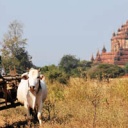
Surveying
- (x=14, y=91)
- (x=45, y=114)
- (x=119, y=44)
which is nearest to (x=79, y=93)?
(x=45, y=114)

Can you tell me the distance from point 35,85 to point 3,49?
27.4 meters

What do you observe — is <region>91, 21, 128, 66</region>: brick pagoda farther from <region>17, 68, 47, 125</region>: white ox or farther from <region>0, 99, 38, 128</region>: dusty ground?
<region>17, 68, 47, 125</region>: white ox

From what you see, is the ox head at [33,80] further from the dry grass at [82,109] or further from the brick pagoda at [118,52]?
the brick pagoda at [118,52]

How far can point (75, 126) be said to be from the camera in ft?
19.6

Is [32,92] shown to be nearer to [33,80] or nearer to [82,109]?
[33,80]

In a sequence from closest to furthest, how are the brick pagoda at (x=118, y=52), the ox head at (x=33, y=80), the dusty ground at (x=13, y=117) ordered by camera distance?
the ox head at (x=33, y=80) → the dusty ground at (x=13, y=117) → the brick pagoda at (x=118, y=52)

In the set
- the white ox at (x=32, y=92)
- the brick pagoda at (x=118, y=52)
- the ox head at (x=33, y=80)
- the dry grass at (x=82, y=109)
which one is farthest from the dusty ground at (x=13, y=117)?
the brick pagoda at (x=118, y=52)

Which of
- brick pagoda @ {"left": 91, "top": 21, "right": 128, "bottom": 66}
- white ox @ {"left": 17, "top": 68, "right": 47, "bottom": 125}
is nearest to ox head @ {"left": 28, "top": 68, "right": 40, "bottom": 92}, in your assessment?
white ox @ {"left": 17, "top": 68, "right": 47, "bottom": 125}

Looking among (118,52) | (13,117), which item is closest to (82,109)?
(13,117)

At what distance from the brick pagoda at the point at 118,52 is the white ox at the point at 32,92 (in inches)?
2368

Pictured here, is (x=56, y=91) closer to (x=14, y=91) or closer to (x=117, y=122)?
(x=14, y=91)

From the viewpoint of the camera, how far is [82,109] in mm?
7602

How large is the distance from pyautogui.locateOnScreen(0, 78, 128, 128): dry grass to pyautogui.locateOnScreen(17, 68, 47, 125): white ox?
12.1 inches

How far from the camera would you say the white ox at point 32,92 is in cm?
618
